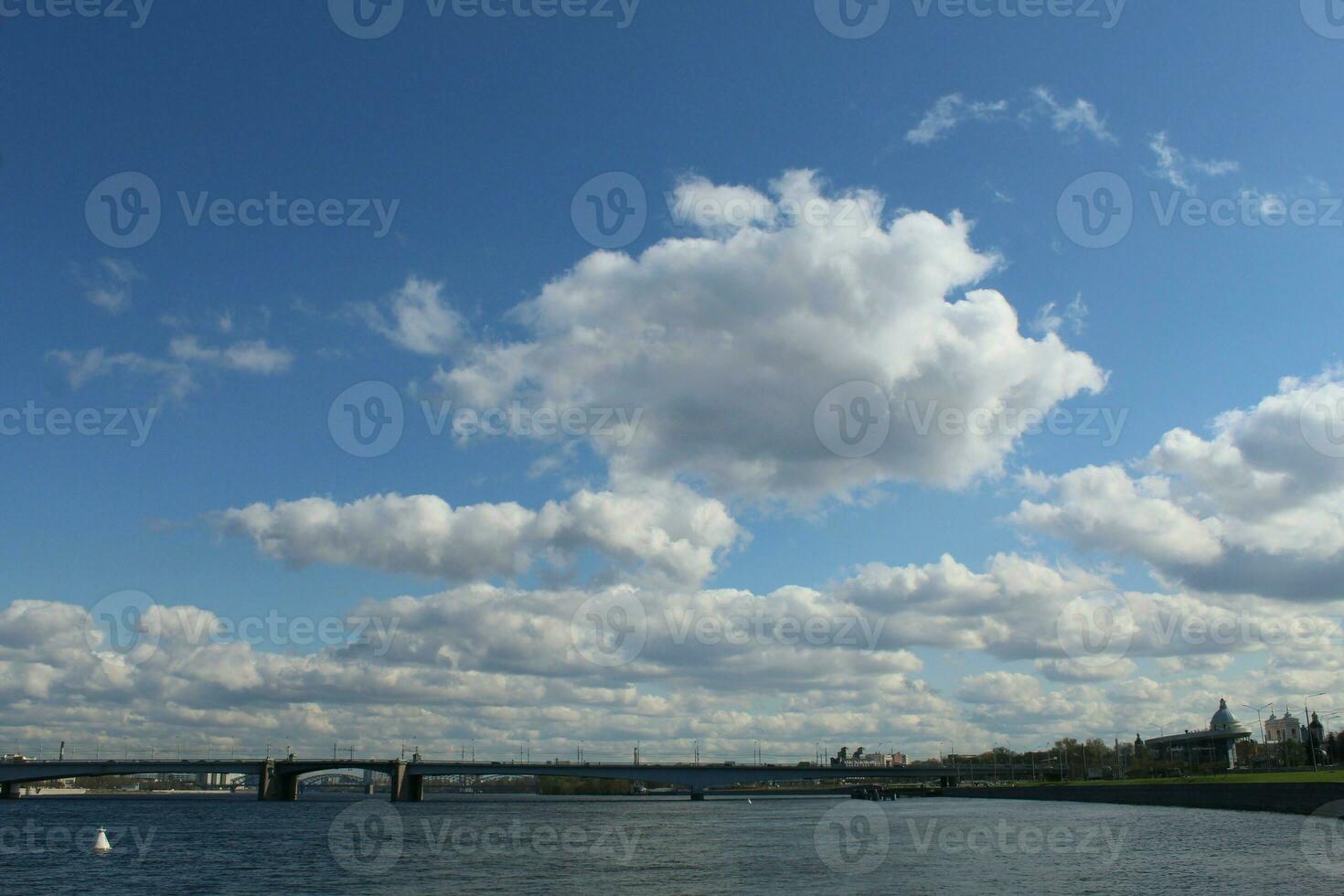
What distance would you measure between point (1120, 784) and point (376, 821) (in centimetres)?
12473

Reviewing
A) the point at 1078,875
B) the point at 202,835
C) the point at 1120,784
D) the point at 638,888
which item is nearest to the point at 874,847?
the point at 1078,875

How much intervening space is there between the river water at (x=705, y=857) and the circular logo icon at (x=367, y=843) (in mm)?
362

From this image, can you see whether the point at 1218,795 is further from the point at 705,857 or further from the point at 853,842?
the point at 705,857

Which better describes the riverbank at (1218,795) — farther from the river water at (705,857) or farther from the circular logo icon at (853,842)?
the circular logo icon at (853,842)

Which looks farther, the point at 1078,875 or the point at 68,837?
the point at 68,837

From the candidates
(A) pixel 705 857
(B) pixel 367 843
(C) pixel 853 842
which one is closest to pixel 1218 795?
(C) pixel 853 842

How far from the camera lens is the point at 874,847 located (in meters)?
85.3

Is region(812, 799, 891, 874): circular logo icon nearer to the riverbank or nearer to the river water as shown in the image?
the river water

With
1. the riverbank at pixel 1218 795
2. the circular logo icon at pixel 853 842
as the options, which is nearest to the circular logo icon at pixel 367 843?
the circular logo icon at pixel 853 842

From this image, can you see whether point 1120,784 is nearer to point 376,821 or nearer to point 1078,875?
point 376,821

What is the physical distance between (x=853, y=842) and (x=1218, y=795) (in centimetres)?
6993

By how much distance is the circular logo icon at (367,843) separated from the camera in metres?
73.3

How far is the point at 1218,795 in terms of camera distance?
5335 inches

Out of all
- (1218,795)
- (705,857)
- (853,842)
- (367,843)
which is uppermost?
(705,857)
